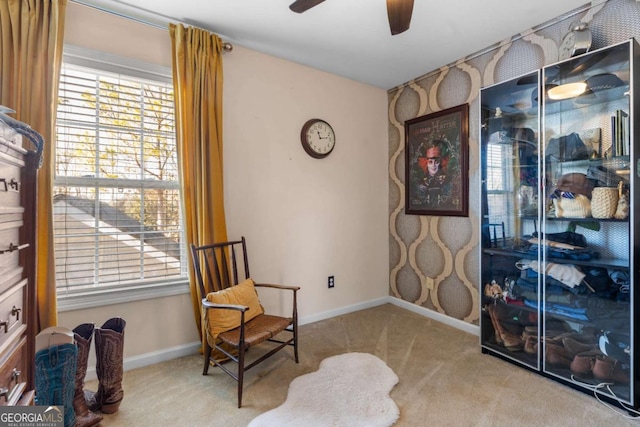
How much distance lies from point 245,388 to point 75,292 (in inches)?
51.4

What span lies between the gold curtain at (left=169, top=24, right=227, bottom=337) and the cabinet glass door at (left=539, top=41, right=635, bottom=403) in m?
2.39

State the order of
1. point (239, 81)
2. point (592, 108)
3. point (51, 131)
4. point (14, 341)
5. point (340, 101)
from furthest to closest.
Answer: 1. point (340, 101)
2. point (239, 81)
3. point (592, 108)
4. point (51, 131)
5. point (14, 341)

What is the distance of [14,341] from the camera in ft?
3.96

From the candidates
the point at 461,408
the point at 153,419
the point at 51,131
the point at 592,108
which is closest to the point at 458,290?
the point at 461,408

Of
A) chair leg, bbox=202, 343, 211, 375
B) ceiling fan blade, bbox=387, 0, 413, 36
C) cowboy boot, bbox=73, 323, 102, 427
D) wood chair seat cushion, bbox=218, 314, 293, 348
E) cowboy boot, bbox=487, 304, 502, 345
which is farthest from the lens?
cowboy boot, bbox=487, 304, 502, 345

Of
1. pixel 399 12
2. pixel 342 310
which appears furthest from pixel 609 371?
pixel 399 12

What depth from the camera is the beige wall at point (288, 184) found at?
227 centimetres

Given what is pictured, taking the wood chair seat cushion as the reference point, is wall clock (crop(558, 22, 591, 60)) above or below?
above

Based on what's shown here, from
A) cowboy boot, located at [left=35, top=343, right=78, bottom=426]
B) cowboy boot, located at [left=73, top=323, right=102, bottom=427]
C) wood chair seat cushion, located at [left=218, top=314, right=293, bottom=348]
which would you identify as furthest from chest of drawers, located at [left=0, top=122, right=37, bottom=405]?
wood chair seat cushion, located at [left=218, top=314, right=293, bottom=348]

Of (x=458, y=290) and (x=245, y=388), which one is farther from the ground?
(x=458, y=290)

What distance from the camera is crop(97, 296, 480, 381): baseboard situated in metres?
2.25

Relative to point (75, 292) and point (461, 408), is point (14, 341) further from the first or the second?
point (461, 408)

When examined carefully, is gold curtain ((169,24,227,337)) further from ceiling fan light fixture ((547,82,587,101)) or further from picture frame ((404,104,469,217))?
ceiling fan light fixture ((547,82,587,101))

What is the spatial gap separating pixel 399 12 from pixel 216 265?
6.63ft
